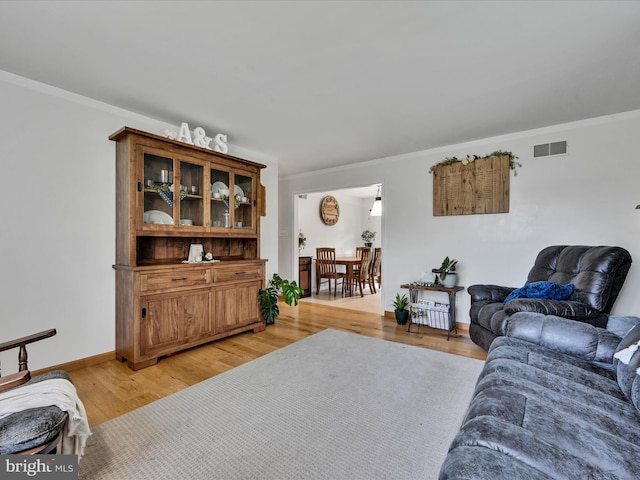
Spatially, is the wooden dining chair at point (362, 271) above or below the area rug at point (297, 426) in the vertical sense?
above

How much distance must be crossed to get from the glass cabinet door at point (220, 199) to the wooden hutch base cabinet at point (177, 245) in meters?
0.01

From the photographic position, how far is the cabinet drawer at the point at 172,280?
2.59 meters

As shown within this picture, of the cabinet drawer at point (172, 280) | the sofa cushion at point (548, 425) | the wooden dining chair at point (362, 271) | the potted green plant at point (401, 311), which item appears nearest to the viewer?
the sofa cushion at point (548, 425)

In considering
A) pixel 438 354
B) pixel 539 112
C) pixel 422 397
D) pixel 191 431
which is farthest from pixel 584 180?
pixel 191 431

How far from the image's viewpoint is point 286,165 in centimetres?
496

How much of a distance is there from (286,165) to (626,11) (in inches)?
159

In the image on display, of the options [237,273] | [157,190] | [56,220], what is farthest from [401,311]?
[56,220]

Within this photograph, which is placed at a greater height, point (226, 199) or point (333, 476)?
point (226, 199)

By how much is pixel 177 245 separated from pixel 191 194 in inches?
24.7

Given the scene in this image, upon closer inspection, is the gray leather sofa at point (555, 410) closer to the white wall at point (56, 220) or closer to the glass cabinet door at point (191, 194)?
the glass cabinet door at point (191, 194)

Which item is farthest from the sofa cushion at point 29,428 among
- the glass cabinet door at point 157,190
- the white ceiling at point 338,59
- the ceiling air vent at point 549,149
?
the ceiling air vent at point 549,149

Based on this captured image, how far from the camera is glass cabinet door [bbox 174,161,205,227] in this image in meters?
3.00

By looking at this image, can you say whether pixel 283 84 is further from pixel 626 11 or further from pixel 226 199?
pixel 626 11

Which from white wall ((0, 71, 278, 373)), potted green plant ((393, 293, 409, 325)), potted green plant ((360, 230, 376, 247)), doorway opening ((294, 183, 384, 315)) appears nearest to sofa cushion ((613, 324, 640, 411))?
Result: potted green plant ((393, 293, 409, 325))
